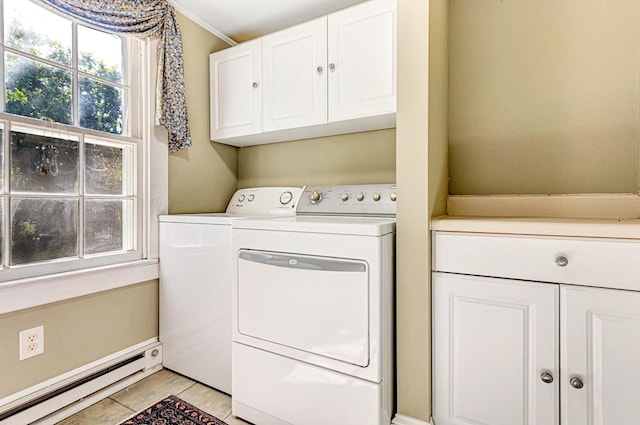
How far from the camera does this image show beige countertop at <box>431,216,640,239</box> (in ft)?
3.34

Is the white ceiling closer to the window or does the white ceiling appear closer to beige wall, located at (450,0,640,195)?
the window

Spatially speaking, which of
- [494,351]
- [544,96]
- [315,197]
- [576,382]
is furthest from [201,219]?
[544,96]

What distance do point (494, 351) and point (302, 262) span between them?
32.0 inches

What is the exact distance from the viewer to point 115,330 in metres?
1.77

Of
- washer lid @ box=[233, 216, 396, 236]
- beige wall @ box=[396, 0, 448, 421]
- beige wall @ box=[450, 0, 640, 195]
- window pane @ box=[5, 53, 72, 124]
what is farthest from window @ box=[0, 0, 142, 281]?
beige wall @ box=[450, 0, 640, 195]

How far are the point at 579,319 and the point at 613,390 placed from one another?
24 cm

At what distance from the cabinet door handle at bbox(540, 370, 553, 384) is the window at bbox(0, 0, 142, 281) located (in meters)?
2.10

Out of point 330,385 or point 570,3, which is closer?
point 330,385

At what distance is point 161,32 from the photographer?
1.90 meters

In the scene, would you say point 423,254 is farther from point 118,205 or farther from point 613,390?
point 118,205

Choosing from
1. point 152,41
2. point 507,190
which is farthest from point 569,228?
point 152,41

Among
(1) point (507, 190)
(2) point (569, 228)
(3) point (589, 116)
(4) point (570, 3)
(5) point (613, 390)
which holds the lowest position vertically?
(5) point (613, 390)

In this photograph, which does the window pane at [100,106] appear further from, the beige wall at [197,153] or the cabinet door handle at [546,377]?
the cabinet door handle at [546,377]

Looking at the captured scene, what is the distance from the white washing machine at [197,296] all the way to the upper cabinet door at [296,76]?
729 millimetres
